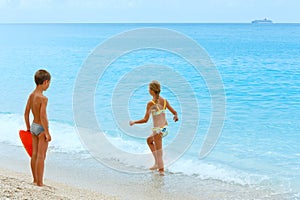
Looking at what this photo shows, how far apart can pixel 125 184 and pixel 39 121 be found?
192 centimetres

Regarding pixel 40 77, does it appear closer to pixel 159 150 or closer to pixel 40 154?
pixel 40 154

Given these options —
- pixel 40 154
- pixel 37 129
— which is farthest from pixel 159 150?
pixel 37 129

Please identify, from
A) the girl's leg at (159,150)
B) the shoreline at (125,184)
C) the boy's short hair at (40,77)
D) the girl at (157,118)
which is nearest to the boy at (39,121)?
the boy's short hair at (40,77)

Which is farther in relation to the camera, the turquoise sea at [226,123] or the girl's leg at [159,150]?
the turquoise sea at [226,123]

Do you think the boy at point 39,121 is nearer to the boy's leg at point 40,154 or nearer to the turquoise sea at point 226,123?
the boy's leg at point 40,154

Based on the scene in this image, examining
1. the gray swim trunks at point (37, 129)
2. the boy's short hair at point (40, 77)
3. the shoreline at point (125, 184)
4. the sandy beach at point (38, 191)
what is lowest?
the sandy beach at point (38, 191)

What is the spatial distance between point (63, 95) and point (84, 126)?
663 centimetres

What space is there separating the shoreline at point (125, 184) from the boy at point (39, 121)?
288 mm

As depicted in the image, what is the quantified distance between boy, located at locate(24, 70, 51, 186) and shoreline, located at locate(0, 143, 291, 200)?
0.29 m

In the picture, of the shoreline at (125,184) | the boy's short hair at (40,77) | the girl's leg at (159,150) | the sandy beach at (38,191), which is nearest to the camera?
the sandy beach at (38,191)

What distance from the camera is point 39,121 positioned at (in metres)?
5.68

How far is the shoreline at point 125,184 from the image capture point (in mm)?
6402

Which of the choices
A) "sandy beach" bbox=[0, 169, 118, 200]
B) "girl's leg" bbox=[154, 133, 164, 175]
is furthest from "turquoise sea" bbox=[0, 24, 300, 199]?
"sandy beach" bbox=[0, 169, 118, 200]

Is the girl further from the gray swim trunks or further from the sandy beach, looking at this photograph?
the gray swim trunks
